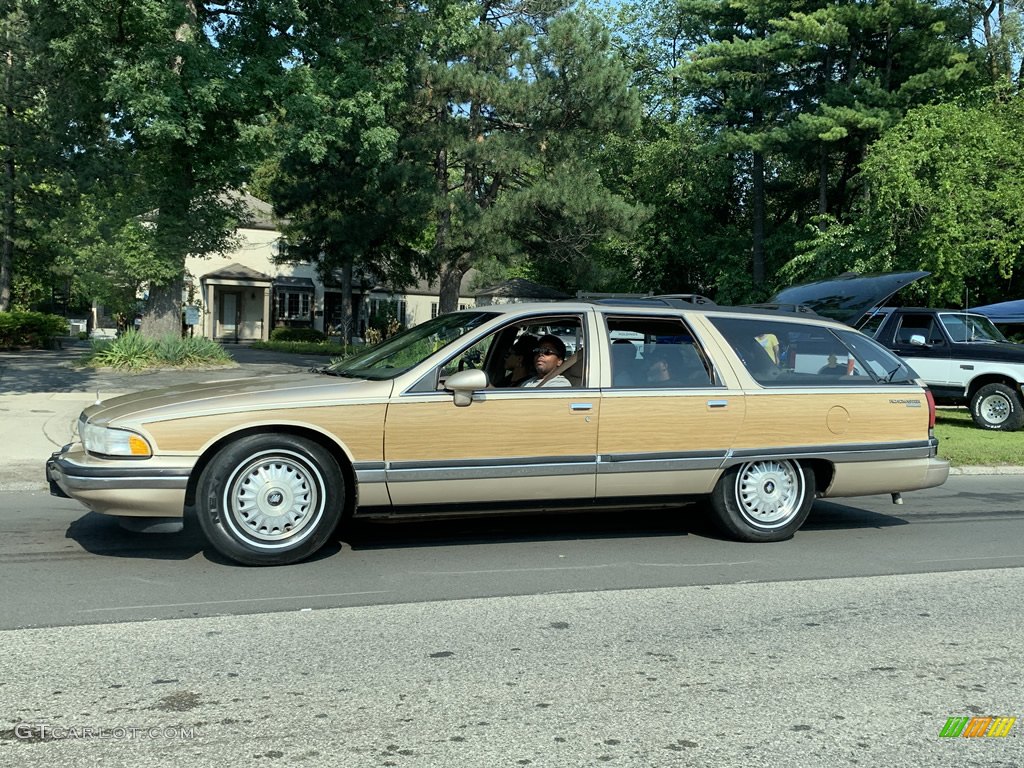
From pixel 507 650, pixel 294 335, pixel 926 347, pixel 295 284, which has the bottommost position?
pixel 507 650

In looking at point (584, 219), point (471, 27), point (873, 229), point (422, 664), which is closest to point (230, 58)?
point (471, 27)

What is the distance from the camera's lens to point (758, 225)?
3684 centimetres

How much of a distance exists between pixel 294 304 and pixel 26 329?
23.2 meters

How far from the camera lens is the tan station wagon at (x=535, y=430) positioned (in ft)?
18.7

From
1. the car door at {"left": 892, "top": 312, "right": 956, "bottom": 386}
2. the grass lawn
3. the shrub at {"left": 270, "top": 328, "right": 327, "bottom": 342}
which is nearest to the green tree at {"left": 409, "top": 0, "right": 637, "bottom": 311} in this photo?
the car door at {"left": 892, "top": 312, "right": 956, "bottom": 386}

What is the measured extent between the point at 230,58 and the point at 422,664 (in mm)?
19302

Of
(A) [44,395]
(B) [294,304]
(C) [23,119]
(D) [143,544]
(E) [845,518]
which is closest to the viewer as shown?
(D) [143,544]

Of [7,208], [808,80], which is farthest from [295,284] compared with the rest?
[808,80]

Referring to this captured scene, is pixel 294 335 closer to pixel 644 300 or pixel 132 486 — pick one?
pixel 644 300

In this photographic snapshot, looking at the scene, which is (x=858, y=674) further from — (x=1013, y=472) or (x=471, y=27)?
(x=471, y=27)

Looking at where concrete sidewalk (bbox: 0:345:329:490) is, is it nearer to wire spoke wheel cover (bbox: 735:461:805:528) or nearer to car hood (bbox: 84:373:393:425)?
car hood (bbox: 84:373:393:425)

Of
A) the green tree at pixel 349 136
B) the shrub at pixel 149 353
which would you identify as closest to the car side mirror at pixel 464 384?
the green tree at pixel 349 136

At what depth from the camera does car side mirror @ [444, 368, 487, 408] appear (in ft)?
19.5

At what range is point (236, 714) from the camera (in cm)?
368
